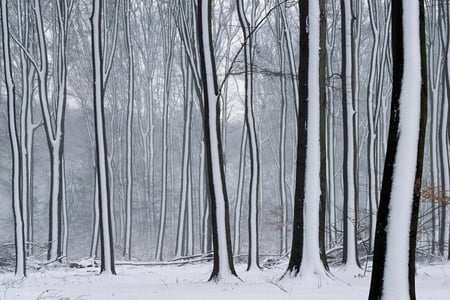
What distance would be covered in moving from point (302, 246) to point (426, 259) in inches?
396

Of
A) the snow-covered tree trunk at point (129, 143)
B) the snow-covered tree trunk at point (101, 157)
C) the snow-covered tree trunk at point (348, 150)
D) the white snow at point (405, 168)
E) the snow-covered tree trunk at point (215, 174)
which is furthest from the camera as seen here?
the snow-covered tree trunk at point (129, 143)

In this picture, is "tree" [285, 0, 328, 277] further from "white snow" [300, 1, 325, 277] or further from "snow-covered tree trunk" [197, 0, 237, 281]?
"snow-covered tree trunk" [197, 0, 237, 281]

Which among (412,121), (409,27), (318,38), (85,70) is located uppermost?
(85,70)

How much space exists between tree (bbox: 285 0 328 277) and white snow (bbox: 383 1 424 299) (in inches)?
158

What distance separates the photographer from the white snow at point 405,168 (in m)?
4.85

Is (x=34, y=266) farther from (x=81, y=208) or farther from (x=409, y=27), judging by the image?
(x=81, y=208)

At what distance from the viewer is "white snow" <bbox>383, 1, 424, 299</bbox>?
4.85 metres

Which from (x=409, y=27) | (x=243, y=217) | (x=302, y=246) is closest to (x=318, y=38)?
(x=302, y=246)

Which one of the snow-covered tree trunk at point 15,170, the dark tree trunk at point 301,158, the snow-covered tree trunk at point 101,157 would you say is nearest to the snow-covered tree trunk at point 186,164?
the snow-covered tree trunk at point 101,157

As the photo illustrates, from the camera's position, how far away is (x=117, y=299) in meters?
7.39

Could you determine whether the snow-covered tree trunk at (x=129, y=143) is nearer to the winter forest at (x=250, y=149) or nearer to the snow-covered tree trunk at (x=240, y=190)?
the winter forest at (x=250, y=149)

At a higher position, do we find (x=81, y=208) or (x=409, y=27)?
(x=409, y=27)

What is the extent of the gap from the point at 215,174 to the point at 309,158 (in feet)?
6.31

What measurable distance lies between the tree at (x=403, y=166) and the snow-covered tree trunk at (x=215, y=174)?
5191 mm
